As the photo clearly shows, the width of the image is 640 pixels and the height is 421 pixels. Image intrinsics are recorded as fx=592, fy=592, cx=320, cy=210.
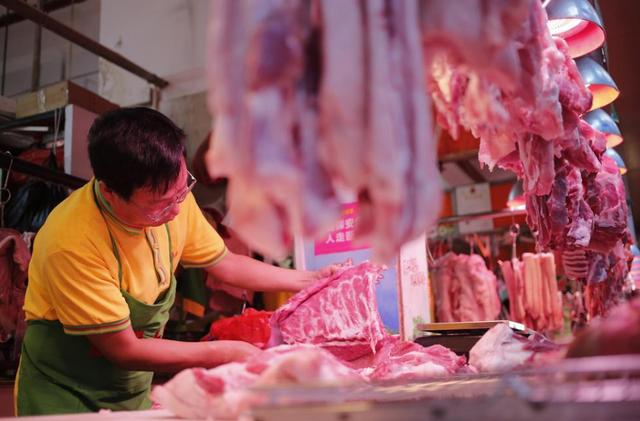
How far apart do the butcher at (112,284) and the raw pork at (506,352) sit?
3.21 ft

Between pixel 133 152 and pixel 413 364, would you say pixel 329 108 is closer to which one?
pixel 413 364

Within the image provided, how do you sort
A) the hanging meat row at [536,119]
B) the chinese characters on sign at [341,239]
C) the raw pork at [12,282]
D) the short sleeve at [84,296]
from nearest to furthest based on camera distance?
the hanging meat row at [536,119] < the short sleeve at [84,296] < the chinese characters on sign at [341,239] < the raw pork at [12,282]

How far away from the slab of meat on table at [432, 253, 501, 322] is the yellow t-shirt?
4.72 metres

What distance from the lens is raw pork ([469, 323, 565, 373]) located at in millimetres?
1798

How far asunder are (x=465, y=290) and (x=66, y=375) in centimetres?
529

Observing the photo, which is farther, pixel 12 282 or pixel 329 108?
pixel 12 282

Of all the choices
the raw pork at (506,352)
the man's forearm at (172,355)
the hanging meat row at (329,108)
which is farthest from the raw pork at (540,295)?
the hanging meat row at (329,108)

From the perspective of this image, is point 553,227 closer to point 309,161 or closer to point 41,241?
point 309,161

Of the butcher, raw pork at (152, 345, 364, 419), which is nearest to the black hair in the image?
the butcher

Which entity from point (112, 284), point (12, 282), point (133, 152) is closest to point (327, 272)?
point (112, 284)

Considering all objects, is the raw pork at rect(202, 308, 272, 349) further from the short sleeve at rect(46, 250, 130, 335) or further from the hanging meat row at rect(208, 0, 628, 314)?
the hanging meat row at rect(208, 0, 628, 314)

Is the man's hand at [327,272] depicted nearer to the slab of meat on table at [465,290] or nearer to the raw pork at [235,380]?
the raw pork at [235,380]

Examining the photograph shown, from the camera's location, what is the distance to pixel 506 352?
1961 millimetres

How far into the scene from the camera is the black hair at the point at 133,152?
2600 millimetres
